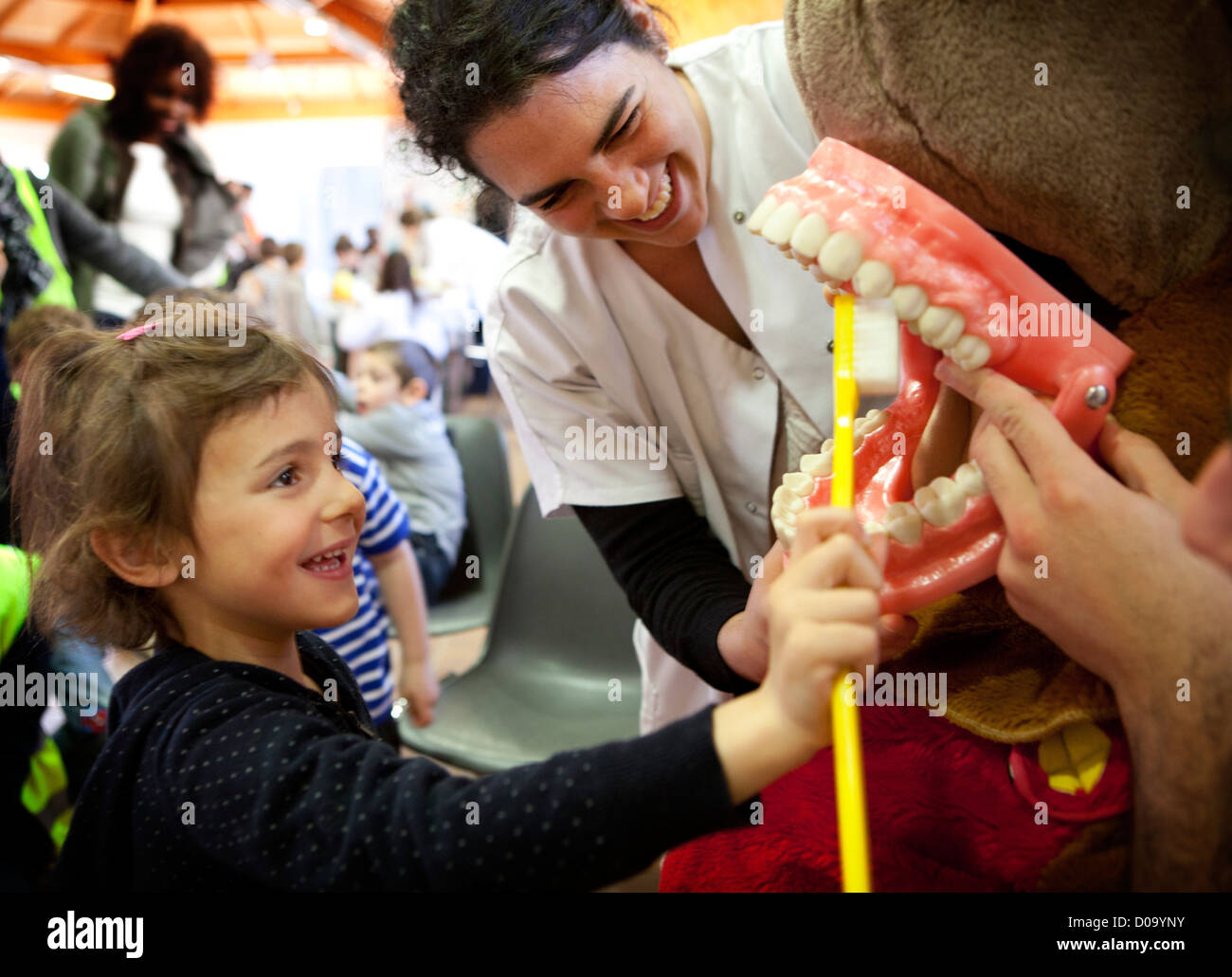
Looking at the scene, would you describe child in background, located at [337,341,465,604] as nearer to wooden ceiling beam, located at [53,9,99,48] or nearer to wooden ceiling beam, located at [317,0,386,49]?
wooden ceiling beam, located at [317,0,386,49]

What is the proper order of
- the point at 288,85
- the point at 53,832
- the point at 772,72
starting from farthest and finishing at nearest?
the point at 288,85, the point at 53,832, the point at 772,72

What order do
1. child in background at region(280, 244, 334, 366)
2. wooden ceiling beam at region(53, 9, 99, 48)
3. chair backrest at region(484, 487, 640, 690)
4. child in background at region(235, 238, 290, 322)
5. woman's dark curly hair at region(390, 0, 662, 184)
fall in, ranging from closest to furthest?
woman's dark curly hair at region(390, 0, 662, 184), chair backrest at region(484, 487, 640, 690), child in background at region(235, 238, 290, 322), child in background at region(280, 244, 334, 366), wooden ceiling beam at region(53, 9, 99, 48)

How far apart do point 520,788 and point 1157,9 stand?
1.95ft

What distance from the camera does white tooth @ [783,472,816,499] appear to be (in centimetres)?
77

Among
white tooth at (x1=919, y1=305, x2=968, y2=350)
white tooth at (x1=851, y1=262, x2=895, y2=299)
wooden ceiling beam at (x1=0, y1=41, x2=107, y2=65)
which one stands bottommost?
white tooth at (x1=919, y1=305, x2=968, y2=350)

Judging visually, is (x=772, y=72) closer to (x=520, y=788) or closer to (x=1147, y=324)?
(x=1147, y=324)

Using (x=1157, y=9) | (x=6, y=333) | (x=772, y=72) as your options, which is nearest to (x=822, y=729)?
(x=1157, y=9)

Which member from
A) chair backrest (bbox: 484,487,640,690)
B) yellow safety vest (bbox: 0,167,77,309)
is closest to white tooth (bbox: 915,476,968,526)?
chair backrest (bbox: 484,487,640,690)

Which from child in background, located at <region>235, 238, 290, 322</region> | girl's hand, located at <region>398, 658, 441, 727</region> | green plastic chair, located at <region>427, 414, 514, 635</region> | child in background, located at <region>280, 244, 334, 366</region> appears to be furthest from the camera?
child in background, located at <region>280, 244, 334, 366</region>

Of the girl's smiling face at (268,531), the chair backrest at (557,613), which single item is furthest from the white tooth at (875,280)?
the chair backrest at (557,613)

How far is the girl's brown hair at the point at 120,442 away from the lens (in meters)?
0.89

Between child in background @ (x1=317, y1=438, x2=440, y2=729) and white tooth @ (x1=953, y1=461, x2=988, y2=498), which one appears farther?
child in background @ (x1=317, y1=438, x2=440, y2=729)
